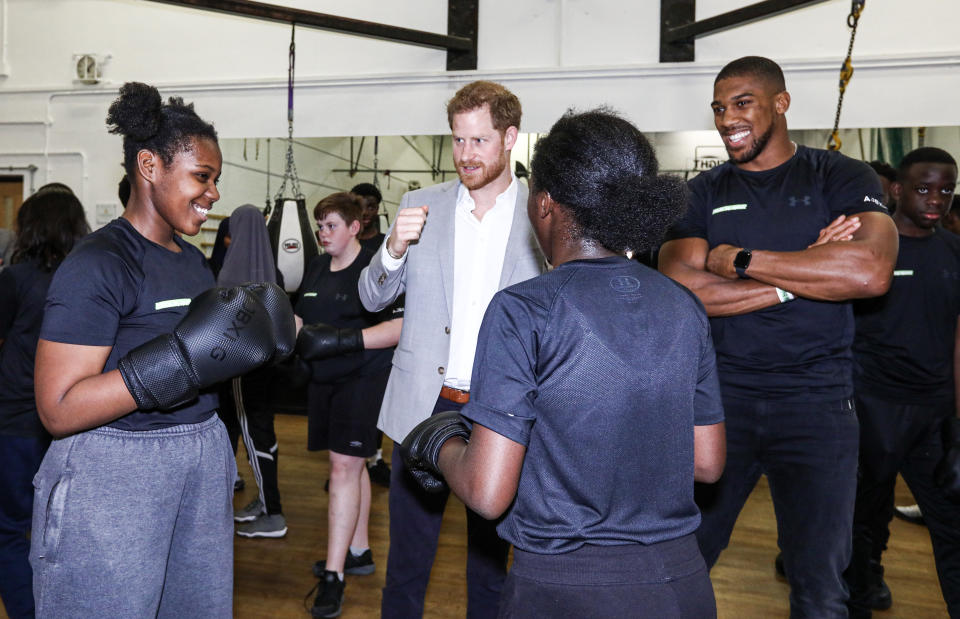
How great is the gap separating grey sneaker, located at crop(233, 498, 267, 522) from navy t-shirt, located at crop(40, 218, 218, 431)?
229 cm

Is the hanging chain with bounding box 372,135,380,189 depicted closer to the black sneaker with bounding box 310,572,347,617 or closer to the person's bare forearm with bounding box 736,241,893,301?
the black sneaker with bounding box 310,572,347,617

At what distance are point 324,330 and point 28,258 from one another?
99 cm

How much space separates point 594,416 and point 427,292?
1033 millimetres

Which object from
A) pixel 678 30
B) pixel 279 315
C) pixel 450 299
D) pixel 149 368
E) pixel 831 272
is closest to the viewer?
pixel 149 368

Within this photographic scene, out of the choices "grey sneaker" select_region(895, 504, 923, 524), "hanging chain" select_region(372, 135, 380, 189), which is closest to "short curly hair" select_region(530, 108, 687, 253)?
"grey sneaker" select_region(895, 504, 923, 524)

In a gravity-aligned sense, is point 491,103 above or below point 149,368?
above

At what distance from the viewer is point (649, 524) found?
1064 mm

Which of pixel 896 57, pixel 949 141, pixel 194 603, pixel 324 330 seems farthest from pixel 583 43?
pixel 194 603

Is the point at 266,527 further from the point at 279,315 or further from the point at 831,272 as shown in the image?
the point at 831,272

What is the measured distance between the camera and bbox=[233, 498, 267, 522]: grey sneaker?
3.65m

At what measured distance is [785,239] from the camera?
1.92m

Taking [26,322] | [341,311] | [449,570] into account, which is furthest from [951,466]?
[26,322]

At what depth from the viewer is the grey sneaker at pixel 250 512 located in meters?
3.65

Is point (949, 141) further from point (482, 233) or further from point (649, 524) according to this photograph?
point (649, 524)
